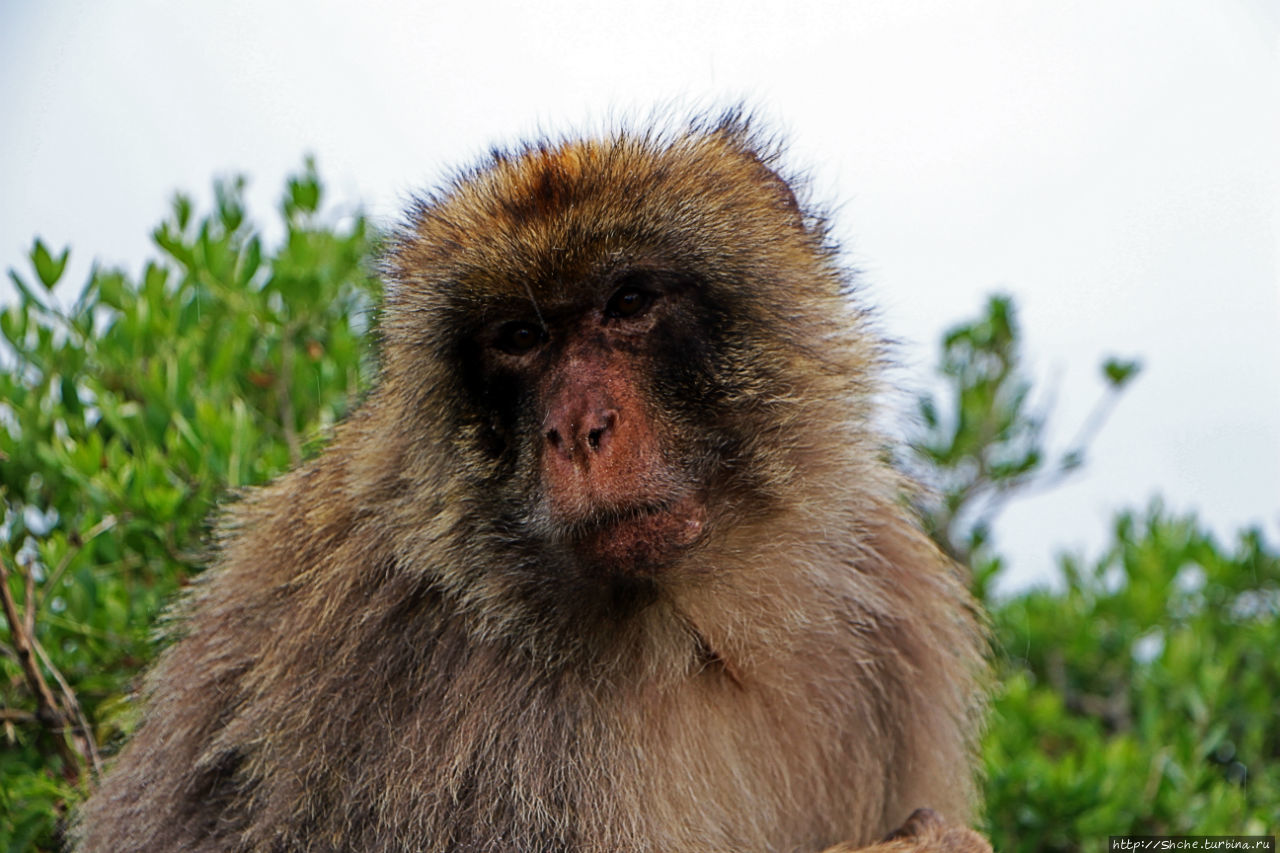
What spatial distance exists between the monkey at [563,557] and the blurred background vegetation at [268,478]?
45 centimetres

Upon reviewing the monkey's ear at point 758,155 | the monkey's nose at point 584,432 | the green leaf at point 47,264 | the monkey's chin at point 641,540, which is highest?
the green leaf at point 47,264

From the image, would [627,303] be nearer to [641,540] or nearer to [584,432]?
[584,432]

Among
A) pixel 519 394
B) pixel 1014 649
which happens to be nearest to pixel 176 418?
pixel 519 394

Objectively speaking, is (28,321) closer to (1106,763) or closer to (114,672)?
(114,672)

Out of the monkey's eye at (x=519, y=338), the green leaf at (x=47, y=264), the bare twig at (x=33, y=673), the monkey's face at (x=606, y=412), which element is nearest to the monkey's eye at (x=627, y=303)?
the monkey's face at (x=606, y=412)

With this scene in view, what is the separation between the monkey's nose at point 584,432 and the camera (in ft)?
8.09

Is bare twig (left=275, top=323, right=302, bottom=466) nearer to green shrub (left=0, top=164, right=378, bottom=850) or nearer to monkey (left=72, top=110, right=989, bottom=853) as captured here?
green shrub (left=0, top=164, right=378, bottom=850)

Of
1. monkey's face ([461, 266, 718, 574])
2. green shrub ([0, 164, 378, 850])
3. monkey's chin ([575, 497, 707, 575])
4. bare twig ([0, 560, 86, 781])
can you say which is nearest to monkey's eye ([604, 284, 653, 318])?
monkey's face ([461, 266, 718, 574])

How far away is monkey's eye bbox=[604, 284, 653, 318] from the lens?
2711mm

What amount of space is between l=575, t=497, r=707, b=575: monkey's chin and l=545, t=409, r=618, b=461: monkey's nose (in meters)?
0.15

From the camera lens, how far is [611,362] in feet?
8.57

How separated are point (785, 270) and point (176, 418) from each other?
1866mm

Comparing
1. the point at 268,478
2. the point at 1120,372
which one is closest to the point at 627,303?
the point at 268,478

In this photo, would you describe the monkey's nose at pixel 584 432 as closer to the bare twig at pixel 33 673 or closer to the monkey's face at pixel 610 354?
the monkey's face at pixel 610 354
